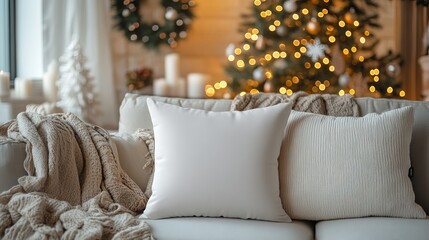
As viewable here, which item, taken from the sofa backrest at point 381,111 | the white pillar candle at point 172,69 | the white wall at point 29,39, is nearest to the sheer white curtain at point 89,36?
the white wall at point 29,39

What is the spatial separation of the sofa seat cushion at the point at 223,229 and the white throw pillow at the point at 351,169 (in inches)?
4.9

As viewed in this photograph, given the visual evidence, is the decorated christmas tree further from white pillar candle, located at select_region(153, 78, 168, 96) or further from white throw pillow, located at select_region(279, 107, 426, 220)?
white throw pillow, located at select_region(279, 107, 426, 220)

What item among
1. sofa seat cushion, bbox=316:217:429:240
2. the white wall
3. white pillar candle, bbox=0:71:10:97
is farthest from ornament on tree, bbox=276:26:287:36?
sofa seat cushion, bbox=316:217:429:240

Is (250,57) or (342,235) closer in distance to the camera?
(342,235)

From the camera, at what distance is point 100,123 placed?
20.1 feet

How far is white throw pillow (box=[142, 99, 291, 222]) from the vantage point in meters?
2.92

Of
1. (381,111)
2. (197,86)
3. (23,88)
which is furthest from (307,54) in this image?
(381,111)

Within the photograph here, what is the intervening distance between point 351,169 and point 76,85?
2.86 meters

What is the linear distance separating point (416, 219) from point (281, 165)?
1.69 ft

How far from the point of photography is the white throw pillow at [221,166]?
292 cm

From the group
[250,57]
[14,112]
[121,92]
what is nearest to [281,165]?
[14,112]

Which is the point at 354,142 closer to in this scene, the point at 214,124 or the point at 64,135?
the point at 214,124

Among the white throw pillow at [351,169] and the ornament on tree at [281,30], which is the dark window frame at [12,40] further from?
the white throw pillow at [351,169]

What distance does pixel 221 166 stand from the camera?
293 cm
